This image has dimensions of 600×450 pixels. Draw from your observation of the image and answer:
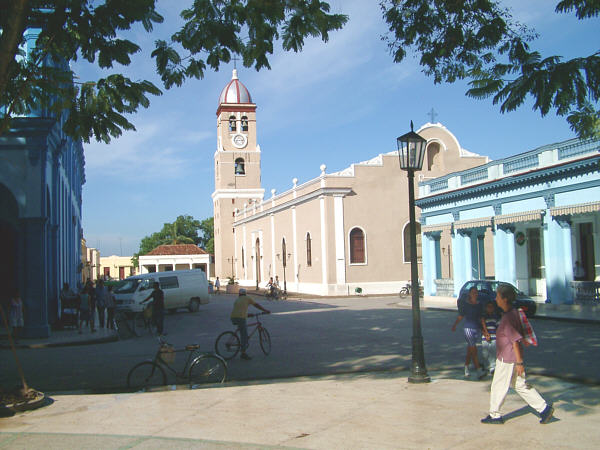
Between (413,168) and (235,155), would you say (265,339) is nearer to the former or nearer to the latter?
(413,168)

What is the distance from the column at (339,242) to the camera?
1507 inches

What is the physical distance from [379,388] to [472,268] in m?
21.0

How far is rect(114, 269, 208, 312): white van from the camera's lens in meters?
24.6

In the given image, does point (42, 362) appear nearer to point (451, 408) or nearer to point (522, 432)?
point (451, 408)

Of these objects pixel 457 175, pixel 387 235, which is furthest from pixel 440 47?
pixel 387 235

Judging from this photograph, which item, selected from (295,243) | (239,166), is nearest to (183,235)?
(239,166)

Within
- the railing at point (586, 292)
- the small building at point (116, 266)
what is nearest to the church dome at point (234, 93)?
the railing at point (586, 292)

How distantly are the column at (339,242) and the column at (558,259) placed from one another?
17233 mm

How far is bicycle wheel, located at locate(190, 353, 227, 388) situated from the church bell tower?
177ft

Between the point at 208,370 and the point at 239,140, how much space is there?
55.3 m

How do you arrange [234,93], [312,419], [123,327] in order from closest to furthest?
[312,419], [123,327], [234,93]

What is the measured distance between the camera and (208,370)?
973cm

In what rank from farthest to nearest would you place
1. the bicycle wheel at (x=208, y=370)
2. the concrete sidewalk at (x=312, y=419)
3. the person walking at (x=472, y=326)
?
the person walking at (x=472, y=326)
the bicycle wheel at (x=208, y=370)
the concrete sidewalk at (x=312, y=419)

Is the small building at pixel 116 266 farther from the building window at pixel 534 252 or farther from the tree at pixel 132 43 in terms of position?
the tree at pixel 132 43
